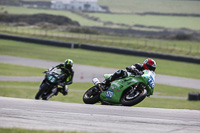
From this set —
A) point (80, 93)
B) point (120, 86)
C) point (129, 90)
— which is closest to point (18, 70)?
point (80, 93)

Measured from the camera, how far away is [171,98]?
19719 millimetres

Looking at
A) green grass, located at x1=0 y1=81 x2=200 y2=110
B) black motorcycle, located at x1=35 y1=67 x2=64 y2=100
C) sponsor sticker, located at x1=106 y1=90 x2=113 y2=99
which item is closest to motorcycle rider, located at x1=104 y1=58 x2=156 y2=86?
sponsor sticker, located at x1=106 y1=90 x2=113 y2=99

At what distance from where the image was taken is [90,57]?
121ft

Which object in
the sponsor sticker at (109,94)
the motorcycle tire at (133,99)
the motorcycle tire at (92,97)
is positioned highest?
the motorcycle tire at (133,99)

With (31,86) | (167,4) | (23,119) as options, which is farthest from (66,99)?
(167,4)

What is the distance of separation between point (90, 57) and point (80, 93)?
55.8 feet

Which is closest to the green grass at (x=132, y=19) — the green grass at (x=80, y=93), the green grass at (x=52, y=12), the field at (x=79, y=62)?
the green grass at (x=52, y=12)

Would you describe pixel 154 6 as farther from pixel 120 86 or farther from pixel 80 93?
pixel 120 86

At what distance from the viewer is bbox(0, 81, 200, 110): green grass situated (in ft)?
56.7

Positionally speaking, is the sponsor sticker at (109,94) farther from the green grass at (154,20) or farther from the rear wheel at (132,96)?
the green grass at (154,20)

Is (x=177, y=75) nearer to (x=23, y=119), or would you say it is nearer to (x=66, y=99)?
(x=66, y=99)

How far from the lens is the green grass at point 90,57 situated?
31.7 metres

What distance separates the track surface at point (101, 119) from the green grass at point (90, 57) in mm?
21508

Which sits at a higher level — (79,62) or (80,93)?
(80,93)
